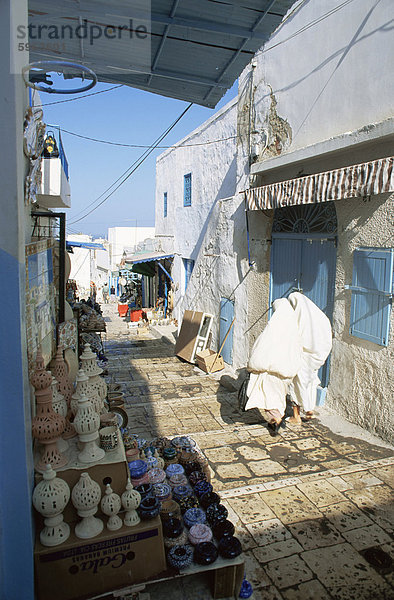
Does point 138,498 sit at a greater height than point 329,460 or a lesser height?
greater

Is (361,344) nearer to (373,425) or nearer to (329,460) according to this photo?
(373,425)

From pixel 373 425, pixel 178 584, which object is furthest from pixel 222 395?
pixel 178 584

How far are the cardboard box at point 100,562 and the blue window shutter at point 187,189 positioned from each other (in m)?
13.7

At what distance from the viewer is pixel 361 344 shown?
5.64 m

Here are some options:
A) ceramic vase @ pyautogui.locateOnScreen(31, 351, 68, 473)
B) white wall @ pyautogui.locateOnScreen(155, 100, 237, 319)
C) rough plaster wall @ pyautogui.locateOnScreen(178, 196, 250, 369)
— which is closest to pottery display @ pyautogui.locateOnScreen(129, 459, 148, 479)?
ceramic vase @ pyautogui.locateOnScreen(31, 351, 68, 473)

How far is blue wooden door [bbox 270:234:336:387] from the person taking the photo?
647cm

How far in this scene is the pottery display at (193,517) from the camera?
3234 millimetres

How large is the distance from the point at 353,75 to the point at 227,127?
6577mm

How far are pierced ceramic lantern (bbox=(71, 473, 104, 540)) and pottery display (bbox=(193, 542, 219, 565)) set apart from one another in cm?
72

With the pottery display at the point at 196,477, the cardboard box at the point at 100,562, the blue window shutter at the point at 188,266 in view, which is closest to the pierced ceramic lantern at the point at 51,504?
the cardboard box at the point at 100,562

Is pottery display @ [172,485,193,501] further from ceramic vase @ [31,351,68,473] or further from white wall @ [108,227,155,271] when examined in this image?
white wall @ [108,227,155,271]

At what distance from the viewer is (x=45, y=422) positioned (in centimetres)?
288

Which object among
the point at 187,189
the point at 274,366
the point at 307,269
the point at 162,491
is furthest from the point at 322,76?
the point at 187,189

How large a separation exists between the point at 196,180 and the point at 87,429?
41.8ft
